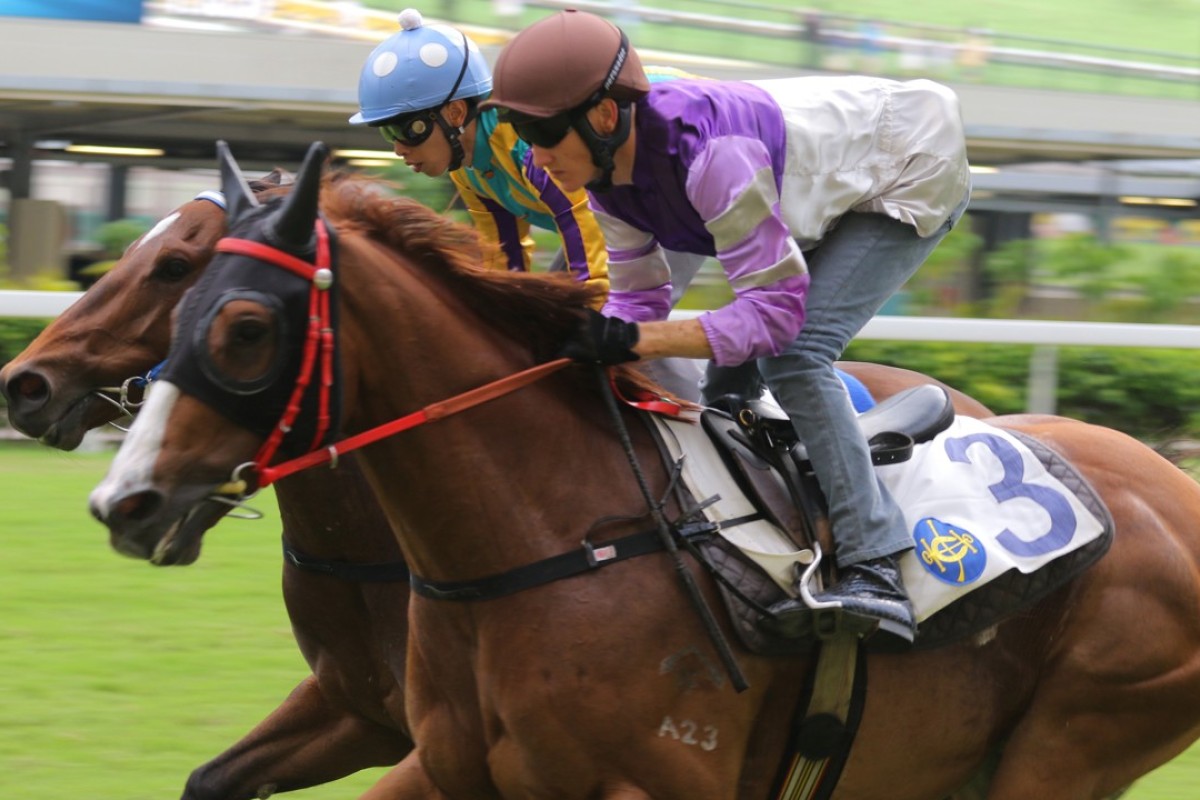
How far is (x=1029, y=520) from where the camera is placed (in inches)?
125

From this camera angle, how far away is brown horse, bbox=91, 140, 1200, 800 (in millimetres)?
2529

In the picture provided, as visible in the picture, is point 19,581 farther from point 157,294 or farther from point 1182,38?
point 1182,38

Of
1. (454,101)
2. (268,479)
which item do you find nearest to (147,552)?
(268,479)

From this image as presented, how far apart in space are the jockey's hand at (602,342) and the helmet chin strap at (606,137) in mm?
277

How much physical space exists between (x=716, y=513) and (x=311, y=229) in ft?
2.91

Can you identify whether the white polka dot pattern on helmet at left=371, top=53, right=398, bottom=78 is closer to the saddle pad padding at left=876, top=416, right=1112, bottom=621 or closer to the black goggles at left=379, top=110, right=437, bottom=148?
the black goggles at left=379, top=110, right=437, bottom=148

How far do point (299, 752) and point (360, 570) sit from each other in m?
0.49

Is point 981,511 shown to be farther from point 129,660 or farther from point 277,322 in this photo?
point 129,660

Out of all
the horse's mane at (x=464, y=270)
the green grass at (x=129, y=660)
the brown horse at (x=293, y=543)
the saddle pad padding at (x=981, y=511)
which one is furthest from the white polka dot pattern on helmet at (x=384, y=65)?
the green grass at (x=129, y=660)

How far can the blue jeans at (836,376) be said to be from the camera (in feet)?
9.68

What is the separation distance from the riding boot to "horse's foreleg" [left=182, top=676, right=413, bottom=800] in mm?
1198

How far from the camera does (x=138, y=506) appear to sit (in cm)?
246

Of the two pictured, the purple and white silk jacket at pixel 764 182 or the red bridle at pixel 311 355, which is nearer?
the red bridle at pixel 311 355

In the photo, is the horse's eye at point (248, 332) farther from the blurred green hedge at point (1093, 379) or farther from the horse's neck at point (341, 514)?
the blurred green hedge at point (1093, 379)
